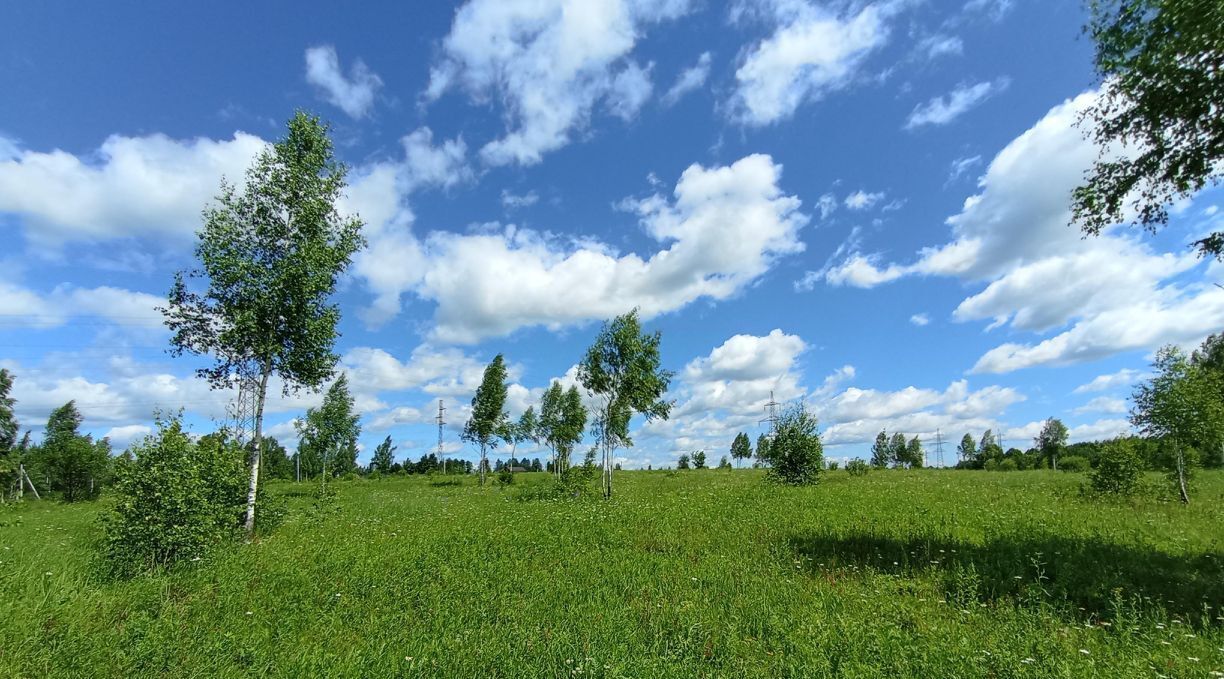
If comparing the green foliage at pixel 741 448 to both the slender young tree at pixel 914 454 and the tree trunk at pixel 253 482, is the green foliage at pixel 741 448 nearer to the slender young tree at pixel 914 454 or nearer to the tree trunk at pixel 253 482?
the slender young tree at pixel 914 454

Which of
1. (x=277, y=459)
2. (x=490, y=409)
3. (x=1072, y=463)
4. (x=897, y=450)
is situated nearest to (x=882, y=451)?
(x=897, y=450)

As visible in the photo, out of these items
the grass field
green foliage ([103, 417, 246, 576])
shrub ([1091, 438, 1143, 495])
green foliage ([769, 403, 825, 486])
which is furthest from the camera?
green foliage ([769, 403, 825, 486])

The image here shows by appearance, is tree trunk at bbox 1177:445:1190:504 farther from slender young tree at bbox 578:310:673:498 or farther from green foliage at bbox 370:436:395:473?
green foliage at bbox 370:436:395:473

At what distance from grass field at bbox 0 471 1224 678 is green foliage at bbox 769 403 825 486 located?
14160 millimetres

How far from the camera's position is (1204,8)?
6055 mm

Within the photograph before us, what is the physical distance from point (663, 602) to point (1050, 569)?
755 cm

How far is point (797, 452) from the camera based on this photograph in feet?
96.0

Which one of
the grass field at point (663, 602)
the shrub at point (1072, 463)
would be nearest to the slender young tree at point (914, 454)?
the shrub at point (1072, 463)

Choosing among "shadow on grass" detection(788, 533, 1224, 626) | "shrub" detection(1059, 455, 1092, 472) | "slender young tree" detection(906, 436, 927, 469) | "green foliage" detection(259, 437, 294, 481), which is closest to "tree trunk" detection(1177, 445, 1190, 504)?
"shadow on grass" detection(788, 533, 1224, 626)

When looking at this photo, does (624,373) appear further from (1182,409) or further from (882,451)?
(882,451)

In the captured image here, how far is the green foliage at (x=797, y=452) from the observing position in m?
28.9

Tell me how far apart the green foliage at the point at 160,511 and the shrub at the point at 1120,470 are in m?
29.7

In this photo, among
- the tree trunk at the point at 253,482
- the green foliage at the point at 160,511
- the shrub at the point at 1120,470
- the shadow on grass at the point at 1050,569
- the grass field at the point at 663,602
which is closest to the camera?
the grass field at the point at 663,602

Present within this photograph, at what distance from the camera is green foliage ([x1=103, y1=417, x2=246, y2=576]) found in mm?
10477
